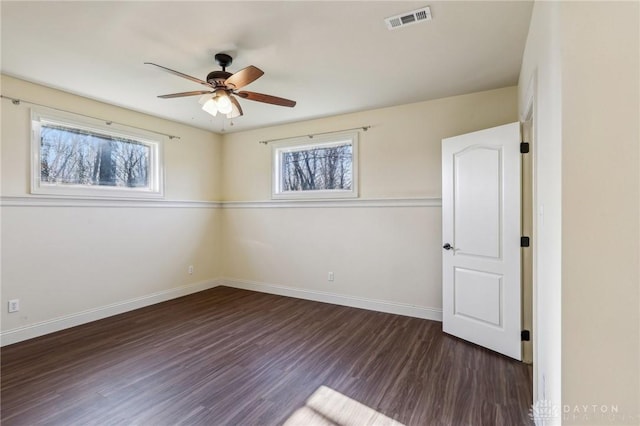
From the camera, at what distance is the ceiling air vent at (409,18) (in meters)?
1.95

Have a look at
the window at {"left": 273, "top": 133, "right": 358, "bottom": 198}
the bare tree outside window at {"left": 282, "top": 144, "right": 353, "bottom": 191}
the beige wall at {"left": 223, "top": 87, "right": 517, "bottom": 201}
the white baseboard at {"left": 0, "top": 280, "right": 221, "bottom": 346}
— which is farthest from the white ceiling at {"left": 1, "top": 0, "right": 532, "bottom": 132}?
the white baseboard at {"left": 0, "top": 280, "right": 221, "bottom": 346}

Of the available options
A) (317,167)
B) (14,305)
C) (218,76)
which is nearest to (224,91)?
(218,76)

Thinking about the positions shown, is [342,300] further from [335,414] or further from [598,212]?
[598,212]

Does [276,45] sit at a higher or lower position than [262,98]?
higher

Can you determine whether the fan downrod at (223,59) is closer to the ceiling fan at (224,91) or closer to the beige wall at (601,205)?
the ceiling fan at (224,91)

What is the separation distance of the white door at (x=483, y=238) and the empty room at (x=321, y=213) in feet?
0.07

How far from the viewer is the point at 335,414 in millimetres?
1914

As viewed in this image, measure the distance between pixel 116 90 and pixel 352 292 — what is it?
3.64m

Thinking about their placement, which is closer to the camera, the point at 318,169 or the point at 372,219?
the point at 372,219

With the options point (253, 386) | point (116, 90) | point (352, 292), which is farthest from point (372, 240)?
point (116, 90)

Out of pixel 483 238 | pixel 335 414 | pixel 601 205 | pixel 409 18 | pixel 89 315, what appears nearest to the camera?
pixel 601 205

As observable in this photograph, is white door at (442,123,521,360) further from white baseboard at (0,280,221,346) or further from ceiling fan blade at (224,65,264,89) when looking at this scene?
white baseboard at (0,280,221,346)

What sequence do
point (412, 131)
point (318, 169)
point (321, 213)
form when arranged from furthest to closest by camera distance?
point (318, 169)
point (321, 213)
point (412, 131)

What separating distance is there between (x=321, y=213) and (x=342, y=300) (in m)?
1.24
